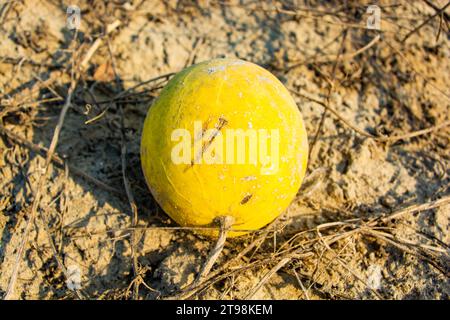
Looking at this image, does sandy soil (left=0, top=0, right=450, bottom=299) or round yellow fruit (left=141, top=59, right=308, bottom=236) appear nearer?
round yellow fruit (left=141, top=59, right=308, bottom=236)

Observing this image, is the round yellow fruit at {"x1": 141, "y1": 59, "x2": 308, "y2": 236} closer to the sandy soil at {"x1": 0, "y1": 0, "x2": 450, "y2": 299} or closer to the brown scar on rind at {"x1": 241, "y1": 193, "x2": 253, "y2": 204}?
the brown scar on rind at {"x1": 241, "y1": 193, "x2": 253, "y2": 204}

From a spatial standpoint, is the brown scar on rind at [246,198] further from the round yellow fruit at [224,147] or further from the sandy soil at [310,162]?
the sandy soil at [310,162]

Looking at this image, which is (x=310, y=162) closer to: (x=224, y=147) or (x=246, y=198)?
(x=246, y=198)

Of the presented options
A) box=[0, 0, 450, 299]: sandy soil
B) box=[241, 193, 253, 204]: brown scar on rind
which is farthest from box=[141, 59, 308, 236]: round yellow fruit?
box=[0, 0, 450, 299]: sandy soil

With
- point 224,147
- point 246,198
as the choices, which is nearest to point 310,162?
point 246,198
